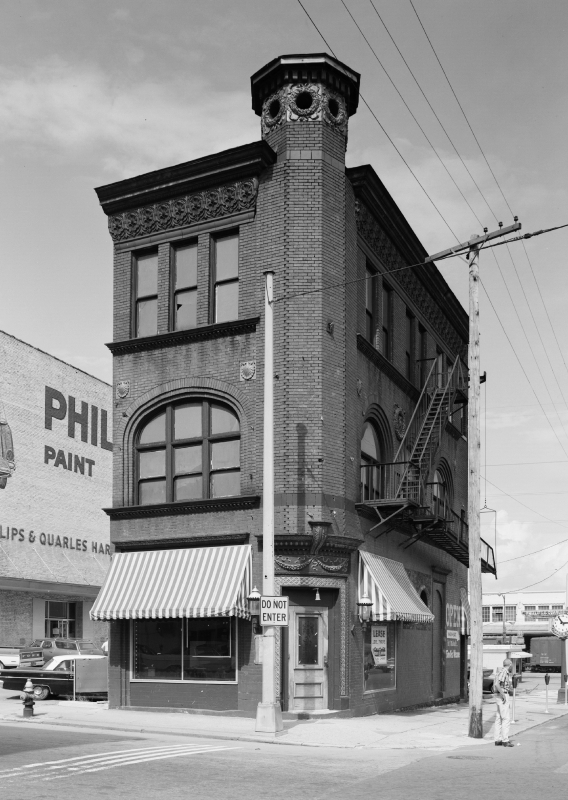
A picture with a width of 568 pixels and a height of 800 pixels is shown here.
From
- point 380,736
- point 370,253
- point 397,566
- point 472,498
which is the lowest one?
point 380,736

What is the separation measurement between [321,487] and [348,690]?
499 centimetres

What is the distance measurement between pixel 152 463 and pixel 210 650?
17.2 feet

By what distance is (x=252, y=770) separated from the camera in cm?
1501

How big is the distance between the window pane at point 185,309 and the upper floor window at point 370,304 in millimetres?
4886

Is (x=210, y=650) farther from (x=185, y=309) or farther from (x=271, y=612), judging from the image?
(x=185, y=309)

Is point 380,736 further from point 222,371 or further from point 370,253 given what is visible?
point 370,253

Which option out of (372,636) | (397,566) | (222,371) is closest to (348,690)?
(372,636)

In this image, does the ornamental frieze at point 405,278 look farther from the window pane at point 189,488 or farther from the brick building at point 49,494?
the brick building at point 49,494

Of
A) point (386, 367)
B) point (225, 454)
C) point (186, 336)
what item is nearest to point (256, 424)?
point (225, 454)

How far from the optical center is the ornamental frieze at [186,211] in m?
25.8

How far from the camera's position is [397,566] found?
28.2 m

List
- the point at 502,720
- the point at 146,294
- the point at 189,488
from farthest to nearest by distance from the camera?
1. the point at 146,294
2. the point at 189,488
3. the point at 502,720

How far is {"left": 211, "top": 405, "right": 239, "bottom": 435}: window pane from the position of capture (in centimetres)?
2536

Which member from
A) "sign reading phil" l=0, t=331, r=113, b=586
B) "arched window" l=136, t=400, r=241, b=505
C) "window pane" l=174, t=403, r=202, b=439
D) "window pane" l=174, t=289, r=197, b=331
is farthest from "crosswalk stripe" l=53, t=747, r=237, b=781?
"sign reading phil" l=0, t=331, r=113, b=586
